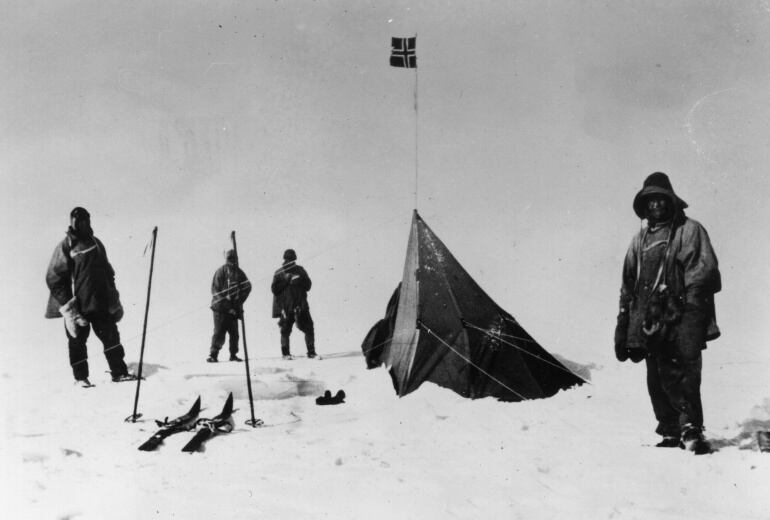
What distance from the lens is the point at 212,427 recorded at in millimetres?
5297

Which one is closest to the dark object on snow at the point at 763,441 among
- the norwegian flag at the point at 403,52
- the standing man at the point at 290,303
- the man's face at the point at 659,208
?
the man's face at the point at 659,208

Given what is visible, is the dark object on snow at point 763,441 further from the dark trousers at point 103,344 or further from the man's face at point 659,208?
the dark trousers at point 103,344

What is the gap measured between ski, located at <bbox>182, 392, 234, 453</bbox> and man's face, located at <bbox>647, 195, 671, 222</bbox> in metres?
4.04

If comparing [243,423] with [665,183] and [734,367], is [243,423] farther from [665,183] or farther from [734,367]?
[734,367]

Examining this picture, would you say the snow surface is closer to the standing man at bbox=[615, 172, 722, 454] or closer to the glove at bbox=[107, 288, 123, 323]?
the standing man at bbox=[615, 172, 722, 454]

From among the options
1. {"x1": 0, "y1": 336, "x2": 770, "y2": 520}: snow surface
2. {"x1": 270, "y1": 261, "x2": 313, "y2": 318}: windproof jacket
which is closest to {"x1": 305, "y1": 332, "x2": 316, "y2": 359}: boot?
{"x1": 270, "y1": 261, "x2": 313, "y2": 318}: windproof jacket

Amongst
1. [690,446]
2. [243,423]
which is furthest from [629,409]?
[243,423]

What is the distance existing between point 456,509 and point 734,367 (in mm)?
5114

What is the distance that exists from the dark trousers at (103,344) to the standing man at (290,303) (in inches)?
95.2

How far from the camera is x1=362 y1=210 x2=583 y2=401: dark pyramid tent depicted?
616 centimetres

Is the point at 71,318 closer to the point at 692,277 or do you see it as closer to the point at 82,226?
the point at 82,226

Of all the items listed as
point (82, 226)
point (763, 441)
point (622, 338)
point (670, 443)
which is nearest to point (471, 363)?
point (622, 338)

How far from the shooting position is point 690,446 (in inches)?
173

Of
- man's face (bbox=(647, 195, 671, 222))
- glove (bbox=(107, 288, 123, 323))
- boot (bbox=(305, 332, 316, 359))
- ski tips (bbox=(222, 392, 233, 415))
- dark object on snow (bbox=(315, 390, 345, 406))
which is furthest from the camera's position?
boot (bbox=(305, 332, 316, 359))
